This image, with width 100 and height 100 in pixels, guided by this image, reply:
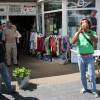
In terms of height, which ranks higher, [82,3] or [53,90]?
[82,3]

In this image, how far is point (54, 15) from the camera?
14.2 meters

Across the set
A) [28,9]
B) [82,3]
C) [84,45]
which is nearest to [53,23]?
[82,3]

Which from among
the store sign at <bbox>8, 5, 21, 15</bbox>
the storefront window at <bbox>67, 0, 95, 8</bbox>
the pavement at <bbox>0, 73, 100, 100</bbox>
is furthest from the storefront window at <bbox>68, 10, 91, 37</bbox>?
the pavement at <bbox>0, 73, 100, 100</bbox>

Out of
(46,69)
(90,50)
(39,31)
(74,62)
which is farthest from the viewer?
(39,31)

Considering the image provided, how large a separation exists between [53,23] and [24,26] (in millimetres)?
3440

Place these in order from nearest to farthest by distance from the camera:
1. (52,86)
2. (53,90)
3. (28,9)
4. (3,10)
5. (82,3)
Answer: (53,90), (52,86), (82,3), (3,10), (28,9)

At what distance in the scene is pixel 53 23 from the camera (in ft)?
46.8

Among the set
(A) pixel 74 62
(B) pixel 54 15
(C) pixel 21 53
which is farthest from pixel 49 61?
(C) pixel 21 53

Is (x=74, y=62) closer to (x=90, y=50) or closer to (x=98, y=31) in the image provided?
(x=98, y=31)

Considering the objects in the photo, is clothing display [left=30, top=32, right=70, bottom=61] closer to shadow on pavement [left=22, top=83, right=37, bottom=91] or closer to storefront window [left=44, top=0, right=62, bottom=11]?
storefront window [left=44, top=0, right=62, bottom=11]

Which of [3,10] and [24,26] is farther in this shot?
[24,26]

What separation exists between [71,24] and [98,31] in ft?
3.66

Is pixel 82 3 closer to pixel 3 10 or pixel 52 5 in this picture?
pixel 52 5

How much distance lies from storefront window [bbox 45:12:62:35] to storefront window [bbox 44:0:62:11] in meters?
0.26
